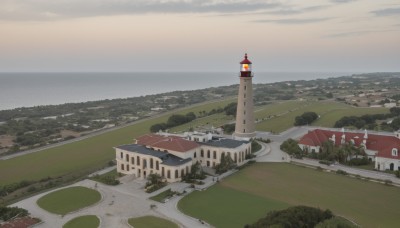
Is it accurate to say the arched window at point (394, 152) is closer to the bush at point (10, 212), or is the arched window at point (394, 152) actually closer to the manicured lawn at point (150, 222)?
the manicured lawn at point (150, 222)

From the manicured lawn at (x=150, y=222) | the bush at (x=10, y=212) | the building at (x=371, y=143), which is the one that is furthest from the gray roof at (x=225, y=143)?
the bush at (x=10, y=212)

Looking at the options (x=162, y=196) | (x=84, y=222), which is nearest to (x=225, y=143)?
(x=162, y=196)

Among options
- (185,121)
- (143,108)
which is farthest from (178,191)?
(143,108)

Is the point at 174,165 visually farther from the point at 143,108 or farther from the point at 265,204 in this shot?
the point at 143,108

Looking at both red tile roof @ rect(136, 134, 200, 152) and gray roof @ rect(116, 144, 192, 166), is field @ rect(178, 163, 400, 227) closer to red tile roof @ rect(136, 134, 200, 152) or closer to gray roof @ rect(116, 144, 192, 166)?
gray roof @ rect(116, 144, 192, 166)

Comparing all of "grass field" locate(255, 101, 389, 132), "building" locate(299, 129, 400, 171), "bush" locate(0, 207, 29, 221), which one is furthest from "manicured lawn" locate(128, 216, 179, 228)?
"grass field" locate(255, 101, 389, 132)

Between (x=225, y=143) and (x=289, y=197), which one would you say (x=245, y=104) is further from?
(x=289, y=197)
